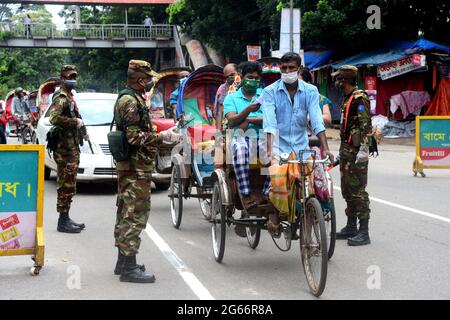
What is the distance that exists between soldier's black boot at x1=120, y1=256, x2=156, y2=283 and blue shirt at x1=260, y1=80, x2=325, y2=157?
1713 mm

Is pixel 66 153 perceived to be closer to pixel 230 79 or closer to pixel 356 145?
pixel 230 79

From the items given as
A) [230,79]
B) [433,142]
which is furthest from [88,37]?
[230,79]

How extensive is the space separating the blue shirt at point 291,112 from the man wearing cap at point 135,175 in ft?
3.75

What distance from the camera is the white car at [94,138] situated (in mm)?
12344

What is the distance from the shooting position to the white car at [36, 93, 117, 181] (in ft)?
40.5

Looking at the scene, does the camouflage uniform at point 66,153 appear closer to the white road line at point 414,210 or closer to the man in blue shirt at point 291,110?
the man in blue shirt at point 291,110

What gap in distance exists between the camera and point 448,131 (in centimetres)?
1538

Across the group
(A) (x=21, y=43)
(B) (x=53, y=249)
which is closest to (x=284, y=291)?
(B) (x=53, y=249)

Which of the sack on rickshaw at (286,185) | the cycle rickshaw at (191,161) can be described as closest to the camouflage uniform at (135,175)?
the sack on rickshaw at (286,185)

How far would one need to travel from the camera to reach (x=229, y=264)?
7.31m

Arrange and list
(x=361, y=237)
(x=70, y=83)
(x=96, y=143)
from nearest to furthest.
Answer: (x=361, y=237) → (x=70, y=83) → (x=96, y=143)

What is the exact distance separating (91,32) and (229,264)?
2008 inches

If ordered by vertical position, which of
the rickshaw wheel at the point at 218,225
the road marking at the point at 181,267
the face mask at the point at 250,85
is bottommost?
the road marking at the point at 181,267
